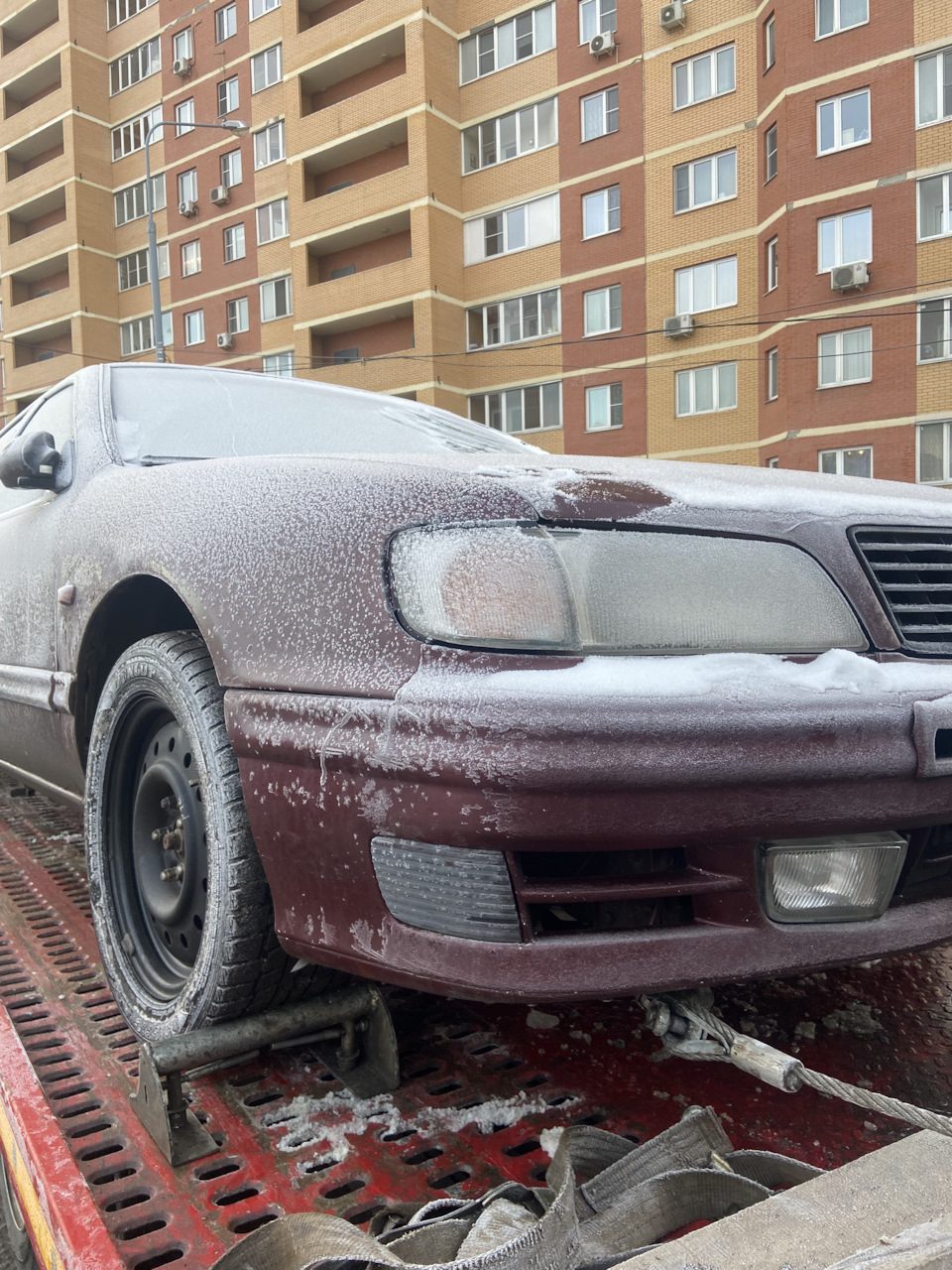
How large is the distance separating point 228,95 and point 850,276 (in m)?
20.8

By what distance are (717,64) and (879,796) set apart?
23.6 meters

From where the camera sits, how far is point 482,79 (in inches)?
955

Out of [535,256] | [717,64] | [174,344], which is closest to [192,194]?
[174,344]

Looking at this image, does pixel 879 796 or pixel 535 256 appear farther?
pixel 535 256

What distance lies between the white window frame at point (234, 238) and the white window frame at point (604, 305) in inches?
466

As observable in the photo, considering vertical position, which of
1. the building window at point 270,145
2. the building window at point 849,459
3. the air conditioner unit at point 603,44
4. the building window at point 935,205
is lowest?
the building window at point 849,459

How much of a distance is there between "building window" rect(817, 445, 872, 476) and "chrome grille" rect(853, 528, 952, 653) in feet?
59.8

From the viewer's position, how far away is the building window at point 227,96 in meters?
29.1

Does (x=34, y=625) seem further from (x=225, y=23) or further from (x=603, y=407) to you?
(x=225, y=23)

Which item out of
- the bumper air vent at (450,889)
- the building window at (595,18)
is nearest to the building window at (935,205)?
the building window at (595,18)

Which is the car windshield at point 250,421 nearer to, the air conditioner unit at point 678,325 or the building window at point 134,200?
the air conditioner unit at point 678,325

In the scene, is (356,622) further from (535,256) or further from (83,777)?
(535,256)

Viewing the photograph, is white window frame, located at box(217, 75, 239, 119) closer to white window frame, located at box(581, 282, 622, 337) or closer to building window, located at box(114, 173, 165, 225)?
building window, located at box(114, 173, 165, 225)

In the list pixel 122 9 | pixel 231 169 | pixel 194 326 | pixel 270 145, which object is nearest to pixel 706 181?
pixel 270 145
